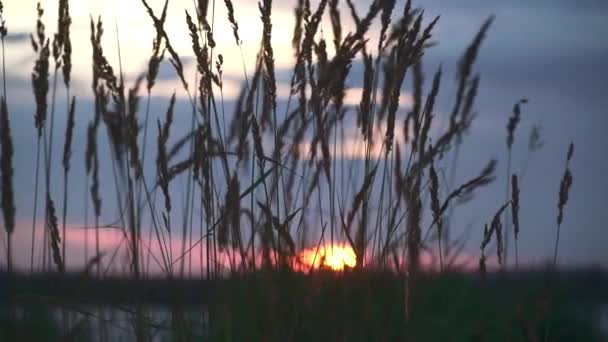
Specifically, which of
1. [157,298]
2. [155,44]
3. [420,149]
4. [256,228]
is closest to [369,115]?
[420,149]

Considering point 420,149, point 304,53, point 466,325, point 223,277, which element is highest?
point 304,53

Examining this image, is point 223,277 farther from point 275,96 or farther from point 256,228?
point 275,96

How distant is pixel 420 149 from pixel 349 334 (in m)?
0.58

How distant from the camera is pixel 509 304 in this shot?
296cm

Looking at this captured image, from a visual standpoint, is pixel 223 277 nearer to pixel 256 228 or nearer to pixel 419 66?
pixel 256 228

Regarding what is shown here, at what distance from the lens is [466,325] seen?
3227mm

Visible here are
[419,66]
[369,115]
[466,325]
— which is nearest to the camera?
[369,115]

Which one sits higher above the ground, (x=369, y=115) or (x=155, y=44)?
(x=155, y=44)

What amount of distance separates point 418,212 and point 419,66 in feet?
1.95

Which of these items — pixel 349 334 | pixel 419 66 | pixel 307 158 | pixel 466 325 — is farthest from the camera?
pixel 466 325

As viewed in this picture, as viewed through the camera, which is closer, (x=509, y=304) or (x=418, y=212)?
(x=418, y=212)

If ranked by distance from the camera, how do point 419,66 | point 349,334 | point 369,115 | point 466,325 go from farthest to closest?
point 466,325 < point 419,66 < point 369,115 < point 349,334

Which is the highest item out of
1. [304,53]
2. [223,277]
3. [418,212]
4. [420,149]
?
[304,53]

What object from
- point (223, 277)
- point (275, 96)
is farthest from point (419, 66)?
point (223, 277)
